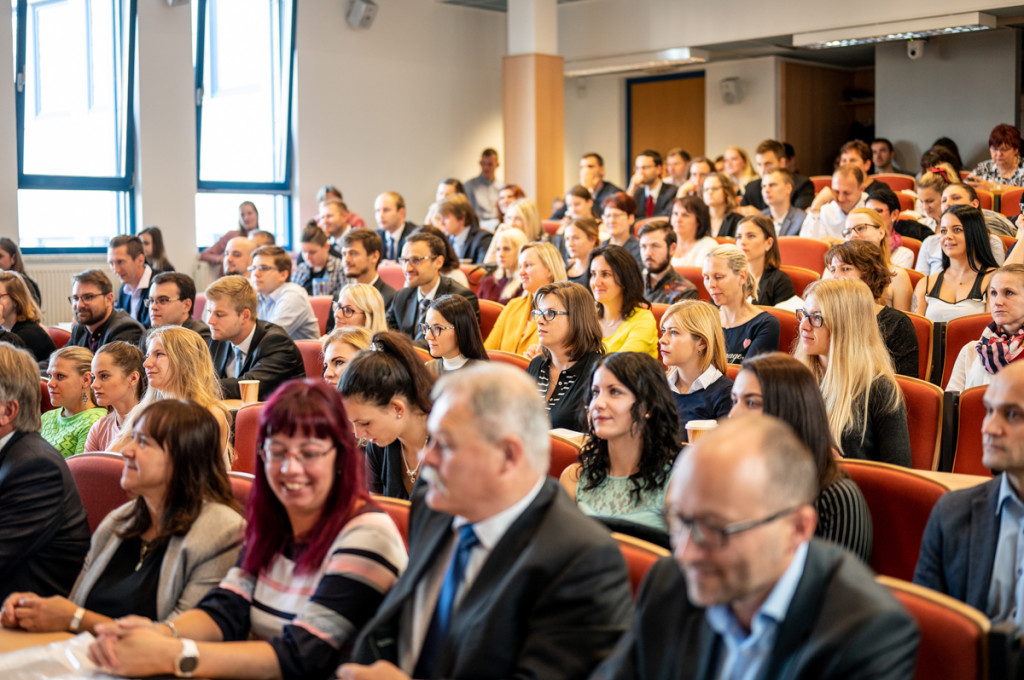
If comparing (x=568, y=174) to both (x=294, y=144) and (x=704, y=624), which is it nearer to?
(x=294, y=144)

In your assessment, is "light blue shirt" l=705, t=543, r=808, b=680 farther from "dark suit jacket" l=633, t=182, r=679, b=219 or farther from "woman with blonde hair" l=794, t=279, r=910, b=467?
"dark suit jacket" l=633, t=182, r=679, b=219

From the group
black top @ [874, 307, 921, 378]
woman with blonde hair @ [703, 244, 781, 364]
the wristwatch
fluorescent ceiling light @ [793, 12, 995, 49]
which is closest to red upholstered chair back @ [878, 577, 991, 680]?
the wristwatch

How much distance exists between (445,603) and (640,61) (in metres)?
10.9

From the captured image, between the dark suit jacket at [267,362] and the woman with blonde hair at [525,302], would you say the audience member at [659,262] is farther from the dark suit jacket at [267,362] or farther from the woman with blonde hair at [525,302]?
the dark suit jacket at [267,362]

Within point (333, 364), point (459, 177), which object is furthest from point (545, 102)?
point (333, 364)

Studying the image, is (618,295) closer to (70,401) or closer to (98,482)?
(70,401)

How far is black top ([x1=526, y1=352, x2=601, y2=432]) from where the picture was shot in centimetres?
380

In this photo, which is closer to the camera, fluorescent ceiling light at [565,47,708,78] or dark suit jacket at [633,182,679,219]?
dark suit jacket at [633,182,679,219]

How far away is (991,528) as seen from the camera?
6.45ft

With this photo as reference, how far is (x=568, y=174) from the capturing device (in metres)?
14.4

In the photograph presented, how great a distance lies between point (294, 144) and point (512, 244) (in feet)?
16.5

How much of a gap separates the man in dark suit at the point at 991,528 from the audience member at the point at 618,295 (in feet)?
8.76

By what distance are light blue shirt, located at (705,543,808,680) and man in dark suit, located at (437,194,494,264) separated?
6914 millimetres

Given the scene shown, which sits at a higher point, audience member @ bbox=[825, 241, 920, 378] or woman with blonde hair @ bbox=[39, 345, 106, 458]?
audience member @ bbox=[825, 241, 920, 378]
